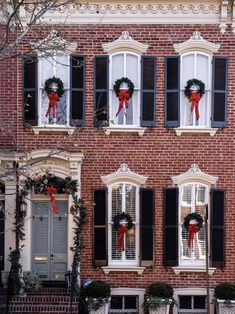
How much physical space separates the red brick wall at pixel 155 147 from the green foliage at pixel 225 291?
1.63ft

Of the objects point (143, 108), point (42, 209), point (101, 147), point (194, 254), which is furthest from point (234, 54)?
point (42, 209)

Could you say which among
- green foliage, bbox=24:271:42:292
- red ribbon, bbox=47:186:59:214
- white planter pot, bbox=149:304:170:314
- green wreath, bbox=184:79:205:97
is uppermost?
green wreath, bbox=184:79:205:97

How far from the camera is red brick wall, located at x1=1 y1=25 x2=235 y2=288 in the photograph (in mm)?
15227

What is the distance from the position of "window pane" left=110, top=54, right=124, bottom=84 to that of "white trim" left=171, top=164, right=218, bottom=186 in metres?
2.82

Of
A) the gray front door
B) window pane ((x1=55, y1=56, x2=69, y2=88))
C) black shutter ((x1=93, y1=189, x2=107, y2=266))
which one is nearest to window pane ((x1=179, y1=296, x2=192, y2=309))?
black shutter ((x1=93, y1=189, x2=107, y2=266))

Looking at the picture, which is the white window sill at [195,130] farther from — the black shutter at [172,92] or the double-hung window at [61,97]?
the double-hung window at [61,97]

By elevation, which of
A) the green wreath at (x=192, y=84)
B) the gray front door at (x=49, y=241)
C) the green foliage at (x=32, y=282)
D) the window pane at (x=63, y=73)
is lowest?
the green foliage at (x=32, y=282)

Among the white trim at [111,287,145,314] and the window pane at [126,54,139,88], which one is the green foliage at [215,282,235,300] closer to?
the white trim at [111,287,145,314]

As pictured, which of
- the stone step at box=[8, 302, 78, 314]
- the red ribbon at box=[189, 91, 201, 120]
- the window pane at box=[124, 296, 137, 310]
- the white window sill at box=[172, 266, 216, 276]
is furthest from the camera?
the window pane at box=[124, 296, 137, 310]

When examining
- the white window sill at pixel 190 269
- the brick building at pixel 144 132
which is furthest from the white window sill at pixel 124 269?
the white window sill at pixel 190 269

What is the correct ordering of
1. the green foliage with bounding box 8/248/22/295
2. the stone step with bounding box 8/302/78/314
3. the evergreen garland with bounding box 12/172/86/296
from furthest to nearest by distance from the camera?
the evergreen garland with bounding box 12/172/86/296
the green foliage with bounding box 8/248/22/295
the stone step with bounding box 8/302/78/314

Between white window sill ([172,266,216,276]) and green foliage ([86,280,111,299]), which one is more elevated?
white window sill ([172,266,216,276])

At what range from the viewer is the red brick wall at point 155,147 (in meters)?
15.2

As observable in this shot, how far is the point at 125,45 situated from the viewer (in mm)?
15180
